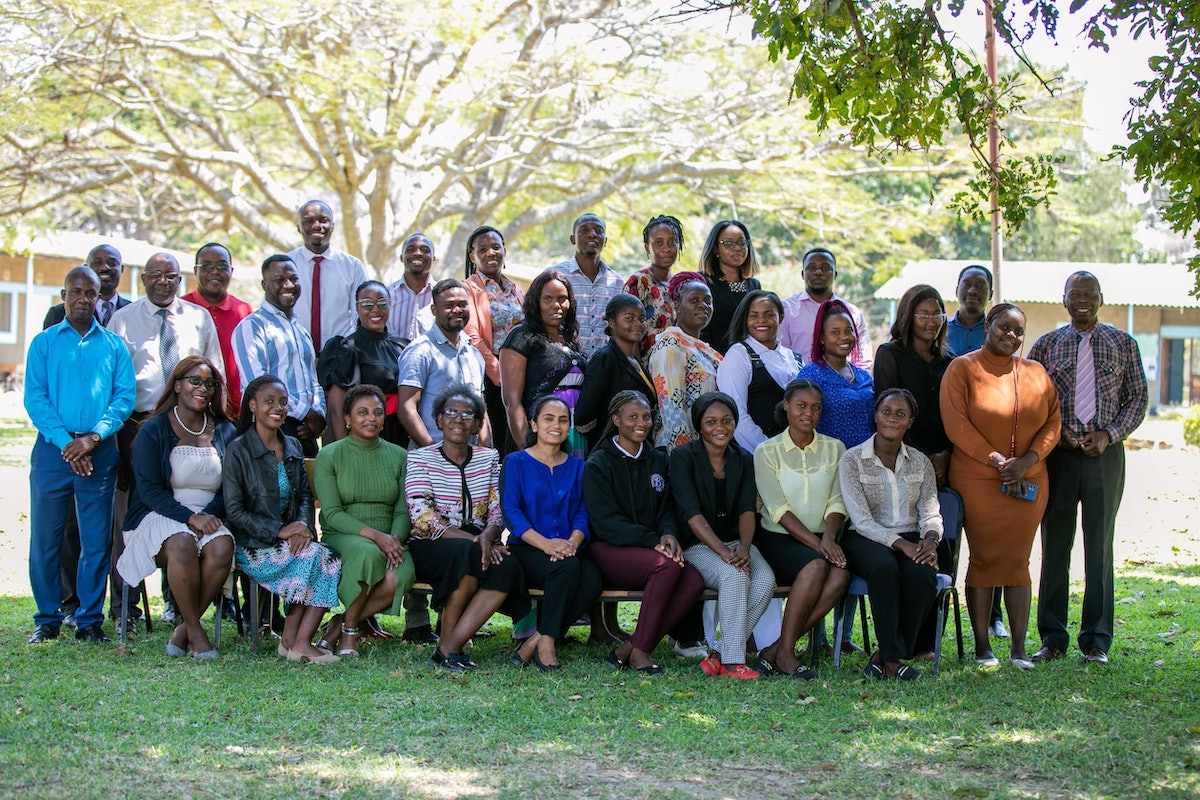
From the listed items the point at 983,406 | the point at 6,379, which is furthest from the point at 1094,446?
the point at 6,379

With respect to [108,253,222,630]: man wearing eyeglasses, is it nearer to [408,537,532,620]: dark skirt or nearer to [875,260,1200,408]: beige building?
[408,537,532,620]: dark skirt

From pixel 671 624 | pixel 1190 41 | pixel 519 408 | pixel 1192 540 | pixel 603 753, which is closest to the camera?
pixel 603 753

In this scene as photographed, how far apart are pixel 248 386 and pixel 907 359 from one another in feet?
12.3

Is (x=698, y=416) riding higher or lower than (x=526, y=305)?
lower

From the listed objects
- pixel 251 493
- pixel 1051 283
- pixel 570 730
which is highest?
pixel 1051 283

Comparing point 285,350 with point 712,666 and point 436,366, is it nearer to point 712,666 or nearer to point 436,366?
point 436,366

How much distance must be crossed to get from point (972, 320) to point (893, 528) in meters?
1.66

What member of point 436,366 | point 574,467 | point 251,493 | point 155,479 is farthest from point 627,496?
point 155,479

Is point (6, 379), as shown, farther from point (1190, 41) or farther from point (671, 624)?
→ point (1190, 41)

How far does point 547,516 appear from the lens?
708cm

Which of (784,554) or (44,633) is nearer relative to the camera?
(784,554)

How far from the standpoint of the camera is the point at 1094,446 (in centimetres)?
717

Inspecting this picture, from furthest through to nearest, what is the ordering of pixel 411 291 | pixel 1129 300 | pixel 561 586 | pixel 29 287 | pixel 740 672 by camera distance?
pixel 1129 300 → pixel 29 287 → pixel 411 291 → pixel 561 586 → pixel 740 672

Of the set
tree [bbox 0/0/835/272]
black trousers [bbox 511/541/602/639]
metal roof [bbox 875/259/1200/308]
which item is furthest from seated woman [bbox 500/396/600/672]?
metal roof [bbox 875/259/1200/308]
